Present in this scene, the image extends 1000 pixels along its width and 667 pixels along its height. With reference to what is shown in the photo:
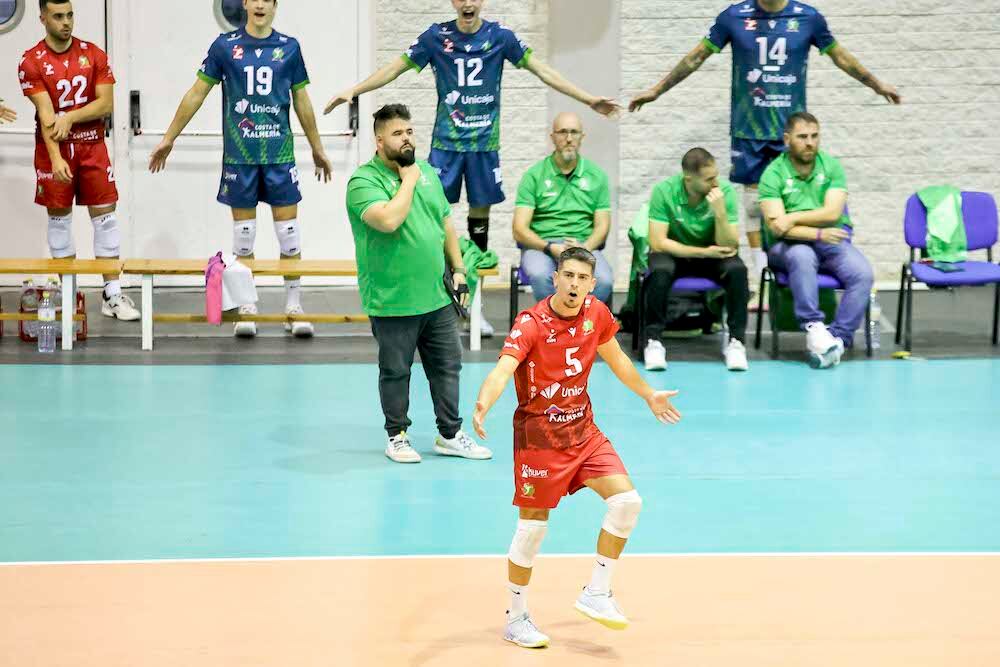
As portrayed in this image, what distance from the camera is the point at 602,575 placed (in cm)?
493

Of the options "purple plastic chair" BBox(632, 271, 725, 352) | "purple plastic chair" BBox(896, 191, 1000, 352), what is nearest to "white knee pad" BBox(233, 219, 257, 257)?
"purple plastic chair" BBox(632, 271, 725, 352)

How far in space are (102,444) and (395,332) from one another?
66.3 inches

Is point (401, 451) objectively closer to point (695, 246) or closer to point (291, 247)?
point (695, 246)

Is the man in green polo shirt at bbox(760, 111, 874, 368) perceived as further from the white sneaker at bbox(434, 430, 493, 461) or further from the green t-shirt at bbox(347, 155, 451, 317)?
the green t-shirt at bbox(347, 155, 451, 317)

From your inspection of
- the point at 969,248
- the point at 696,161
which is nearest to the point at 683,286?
the point at 696,161

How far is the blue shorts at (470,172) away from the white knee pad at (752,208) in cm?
200

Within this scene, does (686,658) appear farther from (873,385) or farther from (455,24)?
(455,24)

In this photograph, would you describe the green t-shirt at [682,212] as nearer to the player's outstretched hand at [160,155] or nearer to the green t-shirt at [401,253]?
the green t-shirt at [401,253]

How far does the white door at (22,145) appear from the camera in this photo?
12078 mm

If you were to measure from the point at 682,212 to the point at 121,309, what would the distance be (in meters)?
4.31

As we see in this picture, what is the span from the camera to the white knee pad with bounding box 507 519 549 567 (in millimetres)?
4883

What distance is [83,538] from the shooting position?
19.8 feet

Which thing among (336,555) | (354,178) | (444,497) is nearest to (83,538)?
(336,555)

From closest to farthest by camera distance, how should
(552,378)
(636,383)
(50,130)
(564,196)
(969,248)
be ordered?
1. (552,378)
2. (636,383)
3. (564,196)
4. (969,248)
5. (50,130)
